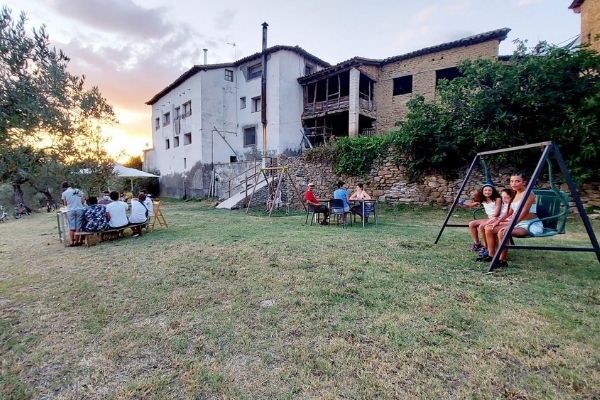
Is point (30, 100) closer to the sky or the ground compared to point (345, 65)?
closer to the ground

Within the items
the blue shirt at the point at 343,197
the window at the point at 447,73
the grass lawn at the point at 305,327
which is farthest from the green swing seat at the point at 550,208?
the window at the point at 447,73

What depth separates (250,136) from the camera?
75.3 feet

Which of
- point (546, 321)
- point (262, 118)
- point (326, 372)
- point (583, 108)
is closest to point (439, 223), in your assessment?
point (583, 108)

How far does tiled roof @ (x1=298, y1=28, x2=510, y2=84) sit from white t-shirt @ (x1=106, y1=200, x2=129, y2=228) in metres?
15.7

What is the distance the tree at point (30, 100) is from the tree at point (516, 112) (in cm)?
1101

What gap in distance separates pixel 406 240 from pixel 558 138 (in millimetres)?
6883

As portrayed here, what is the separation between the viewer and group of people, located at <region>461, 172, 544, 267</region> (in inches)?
161

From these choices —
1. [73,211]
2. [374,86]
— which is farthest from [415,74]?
[73,211]

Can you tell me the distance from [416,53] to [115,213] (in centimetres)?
1794

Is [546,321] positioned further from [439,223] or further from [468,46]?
[468,46]

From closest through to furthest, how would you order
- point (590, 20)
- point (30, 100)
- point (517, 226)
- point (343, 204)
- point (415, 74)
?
point (30, 100)
point (517, 226)
point (343, 204)
point (590, 20)
point (415, 74)

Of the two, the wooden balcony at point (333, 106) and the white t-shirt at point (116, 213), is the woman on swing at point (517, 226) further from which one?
the wooden balcony at point (333, 106)

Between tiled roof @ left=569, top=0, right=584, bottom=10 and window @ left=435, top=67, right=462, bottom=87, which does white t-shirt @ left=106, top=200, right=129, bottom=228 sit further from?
tiled roof @ left=569, top=0, right=584, bottom=10

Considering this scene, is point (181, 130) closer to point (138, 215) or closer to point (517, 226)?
point (138, 215)
